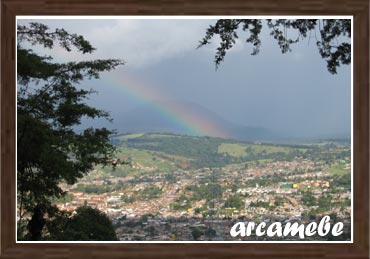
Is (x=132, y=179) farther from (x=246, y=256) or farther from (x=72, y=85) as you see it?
(x=246, y=256)

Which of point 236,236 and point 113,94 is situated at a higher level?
point 113,94

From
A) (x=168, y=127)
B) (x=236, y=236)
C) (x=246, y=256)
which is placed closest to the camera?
(x=246, y=256)

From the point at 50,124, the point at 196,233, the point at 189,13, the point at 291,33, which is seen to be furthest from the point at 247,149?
the point at 50,124

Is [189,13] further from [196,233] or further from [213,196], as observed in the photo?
[196,233]

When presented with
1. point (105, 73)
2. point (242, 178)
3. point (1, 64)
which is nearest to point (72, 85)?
point (105, 73)

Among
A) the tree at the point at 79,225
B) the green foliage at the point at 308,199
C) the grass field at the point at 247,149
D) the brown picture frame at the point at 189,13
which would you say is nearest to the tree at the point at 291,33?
the brown picture frame at the point at 189,13

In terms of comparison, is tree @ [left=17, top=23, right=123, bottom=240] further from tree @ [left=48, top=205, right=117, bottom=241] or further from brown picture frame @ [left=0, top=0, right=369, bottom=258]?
brown picture frame @ [left=0, top=0, right=369, bottom=258]

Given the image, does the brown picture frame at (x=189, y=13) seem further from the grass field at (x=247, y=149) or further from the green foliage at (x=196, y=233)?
the grass field at (x=247, y=149)
